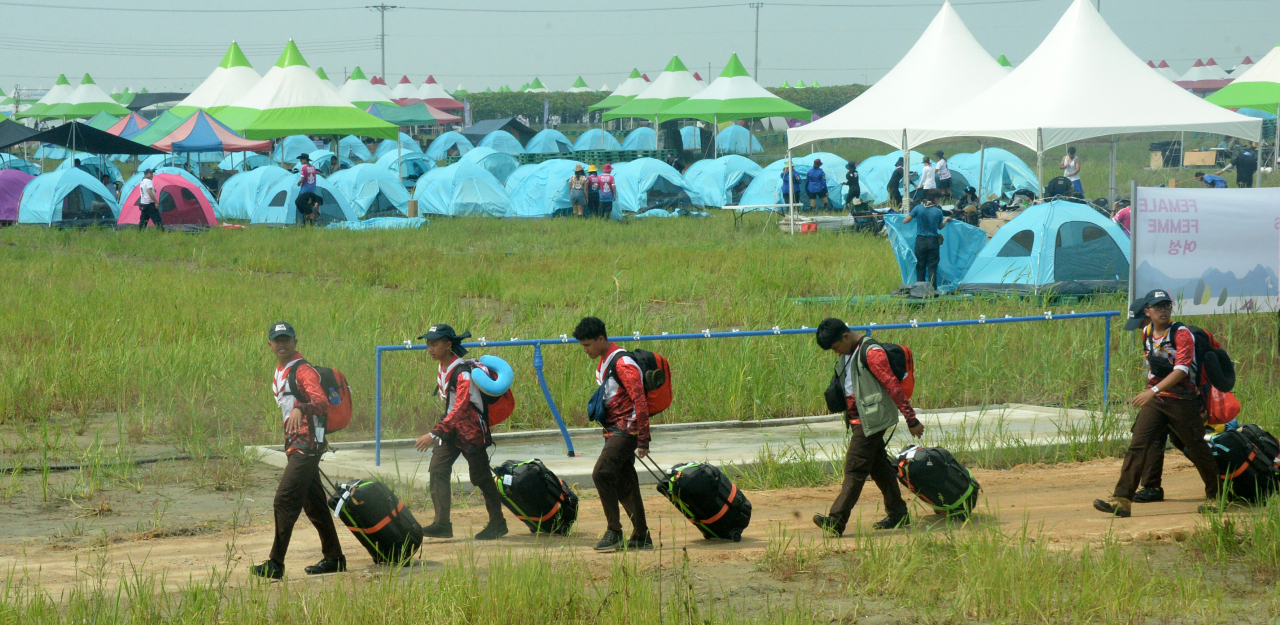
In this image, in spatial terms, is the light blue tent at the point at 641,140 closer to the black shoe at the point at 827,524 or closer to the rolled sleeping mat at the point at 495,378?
the rolled sleeping mat at the point at 495,378

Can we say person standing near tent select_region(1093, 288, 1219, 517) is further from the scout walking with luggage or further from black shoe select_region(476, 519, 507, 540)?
the scout walking with luggage

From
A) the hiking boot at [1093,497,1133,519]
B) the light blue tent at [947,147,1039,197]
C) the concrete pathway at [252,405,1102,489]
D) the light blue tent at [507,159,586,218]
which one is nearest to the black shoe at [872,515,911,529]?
the hiking boot at [1093,497,1133,519]

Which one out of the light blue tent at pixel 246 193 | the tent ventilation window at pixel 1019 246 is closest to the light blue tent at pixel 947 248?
the tent ventilation window at pixel 1019 246

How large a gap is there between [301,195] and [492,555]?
22215 millimetres

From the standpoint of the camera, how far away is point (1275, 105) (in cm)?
3250

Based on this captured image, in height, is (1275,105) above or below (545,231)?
above

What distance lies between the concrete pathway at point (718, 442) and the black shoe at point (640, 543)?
6.27ft

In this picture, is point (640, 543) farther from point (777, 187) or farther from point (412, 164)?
point (412, 164)

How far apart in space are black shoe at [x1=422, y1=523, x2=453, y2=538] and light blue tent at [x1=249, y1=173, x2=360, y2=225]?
70.2ft


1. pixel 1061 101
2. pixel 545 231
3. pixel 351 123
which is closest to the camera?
pixel 1061 101

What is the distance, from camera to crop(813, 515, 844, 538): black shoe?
22.6 feet

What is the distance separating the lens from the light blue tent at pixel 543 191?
1162 inches

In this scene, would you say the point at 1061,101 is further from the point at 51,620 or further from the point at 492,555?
the point at 51,620

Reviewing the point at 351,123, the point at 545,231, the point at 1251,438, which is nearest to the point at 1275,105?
the point at 545,231
